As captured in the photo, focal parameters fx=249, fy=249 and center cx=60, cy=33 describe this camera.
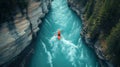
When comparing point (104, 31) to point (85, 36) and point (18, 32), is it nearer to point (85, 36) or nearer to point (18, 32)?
point (85, 36)

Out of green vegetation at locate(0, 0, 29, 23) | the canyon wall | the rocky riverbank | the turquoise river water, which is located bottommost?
the turquoise river water

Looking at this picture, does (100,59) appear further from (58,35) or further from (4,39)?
(4,39)

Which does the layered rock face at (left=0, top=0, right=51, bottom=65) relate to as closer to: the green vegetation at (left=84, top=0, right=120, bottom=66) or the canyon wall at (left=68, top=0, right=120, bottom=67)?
the canyon wall at (left=68, top=0, right=120, bottom=67)

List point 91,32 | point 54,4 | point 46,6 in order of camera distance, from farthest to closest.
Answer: point 54,4 → point 46,6 → point 91,32

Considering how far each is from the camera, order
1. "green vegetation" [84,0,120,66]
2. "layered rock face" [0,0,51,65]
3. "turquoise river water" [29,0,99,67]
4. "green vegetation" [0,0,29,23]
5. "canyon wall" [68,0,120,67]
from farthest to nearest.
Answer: "turquoise river water" [29,0,99,67] → "canyon wall" [68,0,120,67] → "green vegetation" [84,0,120,66] → "layered rock face" [0,0,51,65] → "green vegetation" [0,0,29,23]

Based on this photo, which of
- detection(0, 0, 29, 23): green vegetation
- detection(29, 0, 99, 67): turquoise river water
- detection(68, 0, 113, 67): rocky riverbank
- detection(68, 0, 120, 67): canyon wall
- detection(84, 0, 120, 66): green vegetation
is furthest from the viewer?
detection(29, 0, 99, 67): turquoise river water

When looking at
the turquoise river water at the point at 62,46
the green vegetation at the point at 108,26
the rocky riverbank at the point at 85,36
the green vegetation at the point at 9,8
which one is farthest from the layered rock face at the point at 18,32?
the green vegetation at the point at 108,26

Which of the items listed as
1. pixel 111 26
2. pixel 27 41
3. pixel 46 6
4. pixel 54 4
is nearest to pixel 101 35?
pixel 111 26

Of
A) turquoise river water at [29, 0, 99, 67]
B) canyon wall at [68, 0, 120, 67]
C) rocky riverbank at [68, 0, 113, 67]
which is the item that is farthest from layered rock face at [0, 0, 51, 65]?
canyon wall at [68, 0, 120, 67]
